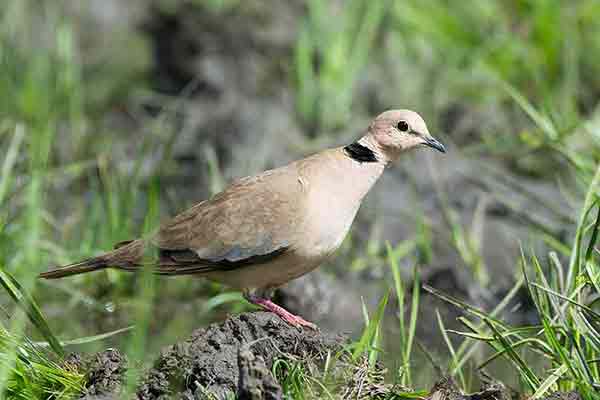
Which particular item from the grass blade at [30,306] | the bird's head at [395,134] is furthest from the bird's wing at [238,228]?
the grass blade at [30,306]

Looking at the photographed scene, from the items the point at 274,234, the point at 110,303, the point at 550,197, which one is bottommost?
the point at 110,303

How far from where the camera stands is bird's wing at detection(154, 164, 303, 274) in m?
4.45

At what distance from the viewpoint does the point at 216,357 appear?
3764mm

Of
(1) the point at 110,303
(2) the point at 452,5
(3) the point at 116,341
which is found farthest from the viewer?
(2) the point at 452,5

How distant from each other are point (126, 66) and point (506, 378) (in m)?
5.24

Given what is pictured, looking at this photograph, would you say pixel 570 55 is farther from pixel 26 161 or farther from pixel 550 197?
pixel 26 161

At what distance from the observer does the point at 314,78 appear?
805cm

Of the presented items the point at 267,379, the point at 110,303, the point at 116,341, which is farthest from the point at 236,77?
the point at 267,379

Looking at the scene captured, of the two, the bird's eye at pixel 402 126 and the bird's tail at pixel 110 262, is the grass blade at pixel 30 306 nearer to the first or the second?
the bird's tail at pixel 110 262

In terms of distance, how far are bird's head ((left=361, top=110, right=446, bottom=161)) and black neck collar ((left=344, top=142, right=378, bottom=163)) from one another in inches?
0.8

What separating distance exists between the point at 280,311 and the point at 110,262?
753 millimetres

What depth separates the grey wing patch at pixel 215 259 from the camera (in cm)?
445

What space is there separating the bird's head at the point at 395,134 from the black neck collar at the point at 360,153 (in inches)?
0.8

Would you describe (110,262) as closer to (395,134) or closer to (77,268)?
(77,268)
